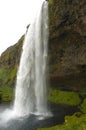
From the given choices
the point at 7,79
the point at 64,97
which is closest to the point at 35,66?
the point at 64,97

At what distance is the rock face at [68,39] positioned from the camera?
243ft

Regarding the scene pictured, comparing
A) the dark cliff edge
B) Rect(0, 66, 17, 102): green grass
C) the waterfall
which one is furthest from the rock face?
Rect(0, 66, 17, 102): green grass

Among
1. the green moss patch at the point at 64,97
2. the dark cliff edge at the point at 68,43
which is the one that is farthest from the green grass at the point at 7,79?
the dark cliff edge at the point at 68,43

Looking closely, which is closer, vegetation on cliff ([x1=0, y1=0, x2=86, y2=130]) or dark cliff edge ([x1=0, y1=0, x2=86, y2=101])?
dark cliff edge ([x1=0, y1=0, x2=86, y2=101])

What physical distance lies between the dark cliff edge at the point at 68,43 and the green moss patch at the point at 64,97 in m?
2.49

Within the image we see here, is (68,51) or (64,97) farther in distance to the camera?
(64,97)

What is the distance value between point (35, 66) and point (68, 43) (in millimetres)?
11511

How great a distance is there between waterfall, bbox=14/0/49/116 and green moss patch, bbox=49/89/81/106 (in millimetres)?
7967

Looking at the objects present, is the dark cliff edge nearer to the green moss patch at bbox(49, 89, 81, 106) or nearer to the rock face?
the rock face

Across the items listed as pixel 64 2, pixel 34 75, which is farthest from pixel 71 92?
pixel 64 2

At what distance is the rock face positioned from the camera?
74125 mm

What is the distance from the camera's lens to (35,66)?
79.1 metres

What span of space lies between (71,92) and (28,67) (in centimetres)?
1839

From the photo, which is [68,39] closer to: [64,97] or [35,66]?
[35,66]
